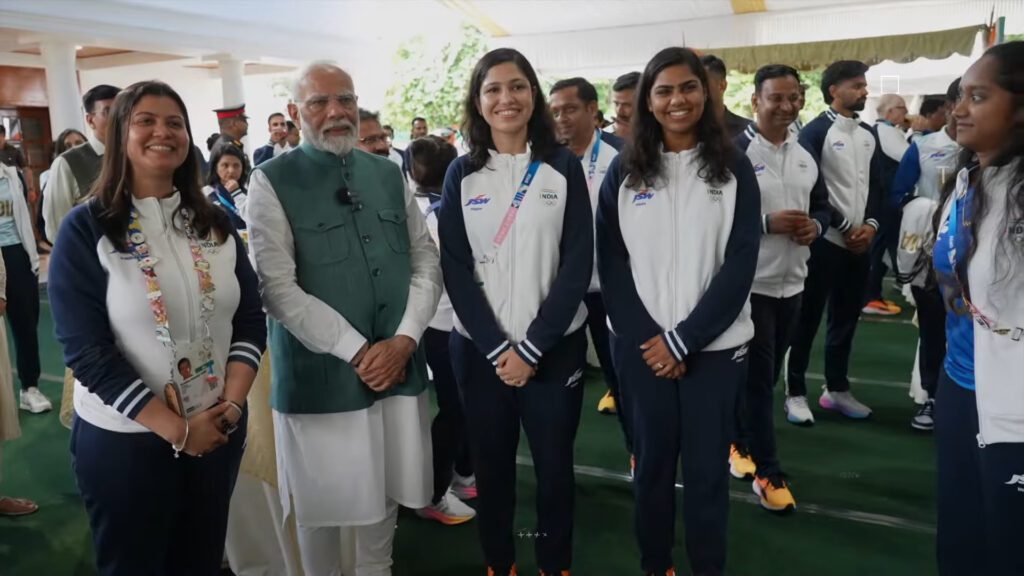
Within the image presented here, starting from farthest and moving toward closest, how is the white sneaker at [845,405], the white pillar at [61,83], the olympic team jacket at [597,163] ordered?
1. the white pillar at [61,83]
2. the white sneaker at [845,405]
3. the olympic team jacket at [597,163]

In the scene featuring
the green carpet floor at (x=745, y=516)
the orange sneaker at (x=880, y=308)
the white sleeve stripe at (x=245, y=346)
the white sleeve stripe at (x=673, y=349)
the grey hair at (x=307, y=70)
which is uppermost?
the grey hair at (x=307, y=70)

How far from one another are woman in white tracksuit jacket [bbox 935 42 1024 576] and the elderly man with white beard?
1428mm

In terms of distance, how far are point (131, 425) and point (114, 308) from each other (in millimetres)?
276

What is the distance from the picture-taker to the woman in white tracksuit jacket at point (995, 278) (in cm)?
155

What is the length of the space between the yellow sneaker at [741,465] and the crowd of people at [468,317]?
32cm

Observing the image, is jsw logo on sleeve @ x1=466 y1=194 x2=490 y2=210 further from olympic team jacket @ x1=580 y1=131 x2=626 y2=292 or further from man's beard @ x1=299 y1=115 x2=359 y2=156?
olympic team jacket @ x1=580 y1=131 x2=626 y2=292

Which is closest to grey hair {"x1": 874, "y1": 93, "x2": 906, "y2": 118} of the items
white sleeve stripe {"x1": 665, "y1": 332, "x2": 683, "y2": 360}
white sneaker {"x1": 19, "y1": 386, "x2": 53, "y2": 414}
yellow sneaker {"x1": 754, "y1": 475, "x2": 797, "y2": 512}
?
yellow sneaker {"x1": 754, "y1": 475, "x2": 797, "y2": 512}

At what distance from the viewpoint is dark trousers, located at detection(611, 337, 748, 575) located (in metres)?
2.18

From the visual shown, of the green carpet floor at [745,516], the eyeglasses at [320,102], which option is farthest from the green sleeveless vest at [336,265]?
the green carpet floor at [745,516]

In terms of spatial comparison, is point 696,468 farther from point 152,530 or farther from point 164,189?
point 164,189

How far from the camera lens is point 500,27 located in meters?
12.8

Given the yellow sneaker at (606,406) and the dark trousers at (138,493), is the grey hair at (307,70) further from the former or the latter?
the yellow sneaker at (606,406)

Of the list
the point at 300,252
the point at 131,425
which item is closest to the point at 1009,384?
the point at 300,252

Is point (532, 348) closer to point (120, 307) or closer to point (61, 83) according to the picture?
point (120, 307)
